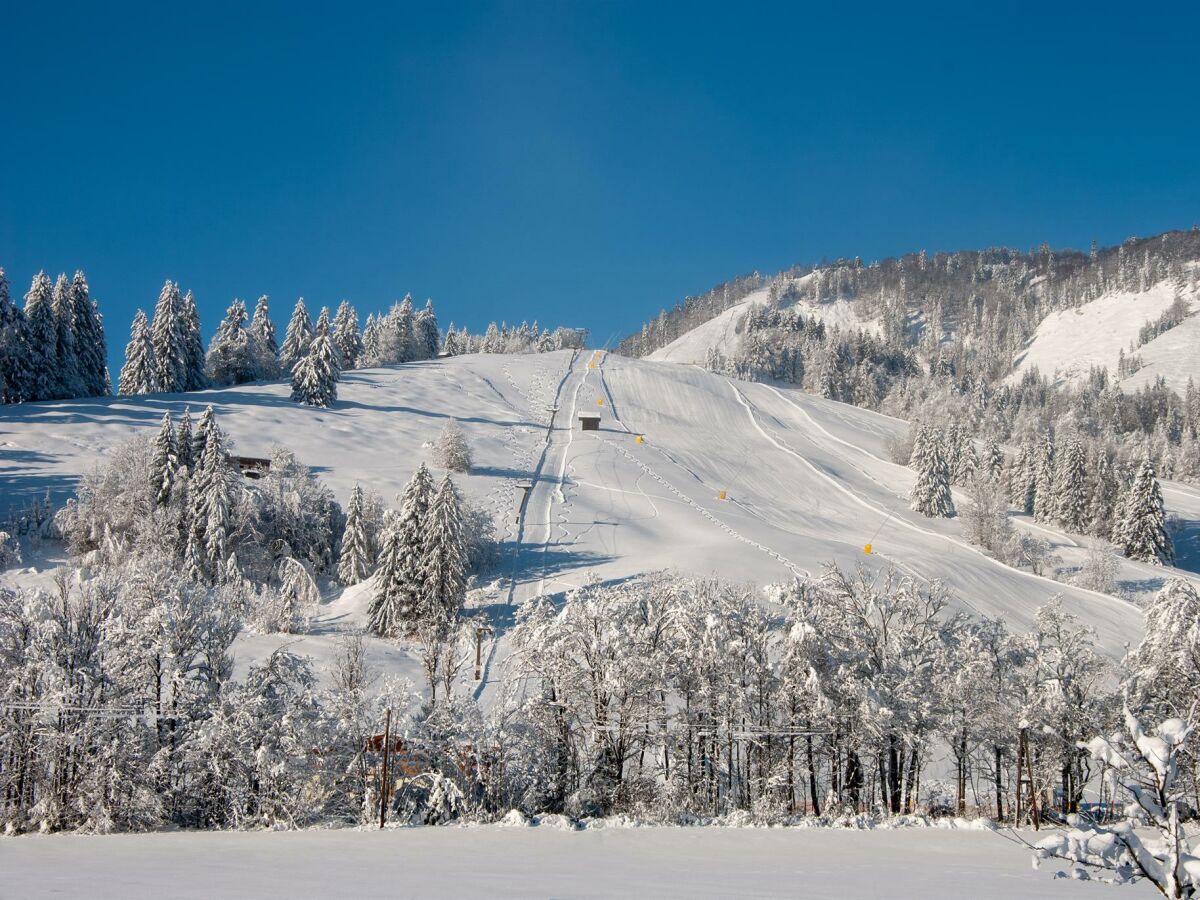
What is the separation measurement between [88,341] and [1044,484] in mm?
98232

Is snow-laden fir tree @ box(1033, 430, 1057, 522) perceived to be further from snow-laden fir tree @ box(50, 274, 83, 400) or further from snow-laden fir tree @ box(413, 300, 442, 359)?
snow-laden fir tree @ box(50, 274, 83, 400)

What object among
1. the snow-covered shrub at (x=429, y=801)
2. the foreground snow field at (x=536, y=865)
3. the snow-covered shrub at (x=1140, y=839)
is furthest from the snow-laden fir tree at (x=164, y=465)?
the snow-covered shrub at (x=1140, y=839)

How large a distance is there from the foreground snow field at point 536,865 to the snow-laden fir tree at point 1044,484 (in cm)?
7619

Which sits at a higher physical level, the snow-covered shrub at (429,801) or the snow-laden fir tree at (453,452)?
the snow-laden fir tree at (453,452)

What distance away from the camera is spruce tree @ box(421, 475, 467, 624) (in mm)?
36500

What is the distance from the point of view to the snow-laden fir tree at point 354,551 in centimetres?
4334

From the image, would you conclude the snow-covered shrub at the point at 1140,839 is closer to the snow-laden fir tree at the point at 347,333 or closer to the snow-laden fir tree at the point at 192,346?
the snow-laden fir tree at the point at 192,346

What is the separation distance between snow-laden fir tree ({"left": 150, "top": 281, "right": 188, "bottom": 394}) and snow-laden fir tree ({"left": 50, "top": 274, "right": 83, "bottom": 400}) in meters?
8.08

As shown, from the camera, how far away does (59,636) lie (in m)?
19.0

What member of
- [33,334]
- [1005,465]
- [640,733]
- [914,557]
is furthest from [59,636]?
[1005,465]

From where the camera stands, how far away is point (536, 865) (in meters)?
12.3

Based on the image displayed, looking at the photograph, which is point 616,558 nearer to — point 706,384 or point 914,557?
point 914,557

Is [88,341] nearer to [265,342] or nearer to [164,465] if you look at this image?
[265,342]

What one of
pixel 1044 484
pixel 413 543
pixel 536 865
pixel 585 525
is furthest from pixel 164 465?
pixel 1044 484
